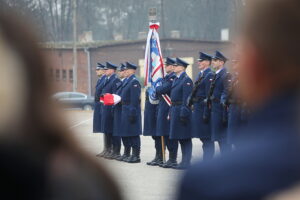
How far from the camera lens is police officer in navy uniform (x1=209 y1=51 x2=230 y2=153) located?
10.3 meters

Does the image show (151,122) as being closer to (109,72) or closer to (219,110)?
(219,110)

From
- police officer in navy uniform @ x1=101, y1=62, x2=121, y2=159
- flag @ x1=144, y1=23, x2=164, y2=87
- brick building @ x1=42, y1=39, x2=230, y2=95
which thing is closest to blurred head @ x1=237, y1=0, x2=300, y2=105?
flag @ x1=144, y1=23, x2=164, y2=87

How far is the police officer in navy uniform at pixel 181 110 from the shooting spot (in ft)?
35.2

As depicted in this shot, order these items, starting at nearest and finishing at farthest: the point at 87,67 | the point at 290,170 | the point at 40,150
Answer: the point at 290,170
the point at 40,150
the point at 87,67

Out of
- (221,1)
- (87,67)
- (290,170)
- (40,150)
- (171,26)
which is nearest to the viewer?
(290,170)

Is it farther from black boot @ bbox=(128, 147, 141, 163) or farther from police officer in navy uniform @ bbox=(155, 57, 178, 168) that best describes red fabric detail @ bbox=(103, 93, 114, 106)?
police officer in navy uniform @ bbox=(155, 57, 178, 168)

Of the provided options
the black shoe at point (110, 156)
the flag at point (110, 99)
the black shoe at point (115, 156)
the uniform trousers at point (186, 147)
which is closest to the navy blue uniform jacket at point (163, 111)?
the uniform trousers at point (186, 147)

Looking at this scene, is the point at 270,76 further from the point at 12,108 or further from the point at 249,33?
the point at 12,108

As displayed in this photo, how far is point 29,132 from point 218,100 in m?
8.96

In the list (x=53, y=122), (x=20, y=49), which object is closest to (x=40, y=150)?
(x=53, y=122)

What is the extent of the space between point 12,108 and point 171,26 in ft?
208

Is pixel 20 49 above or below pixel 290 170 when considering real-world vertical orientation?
above

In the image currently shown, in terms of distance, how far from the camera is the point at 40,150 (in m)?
1.53

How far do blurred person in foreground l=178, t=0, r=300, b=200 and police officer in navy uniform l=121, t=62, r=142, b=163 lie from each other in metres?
10.5
